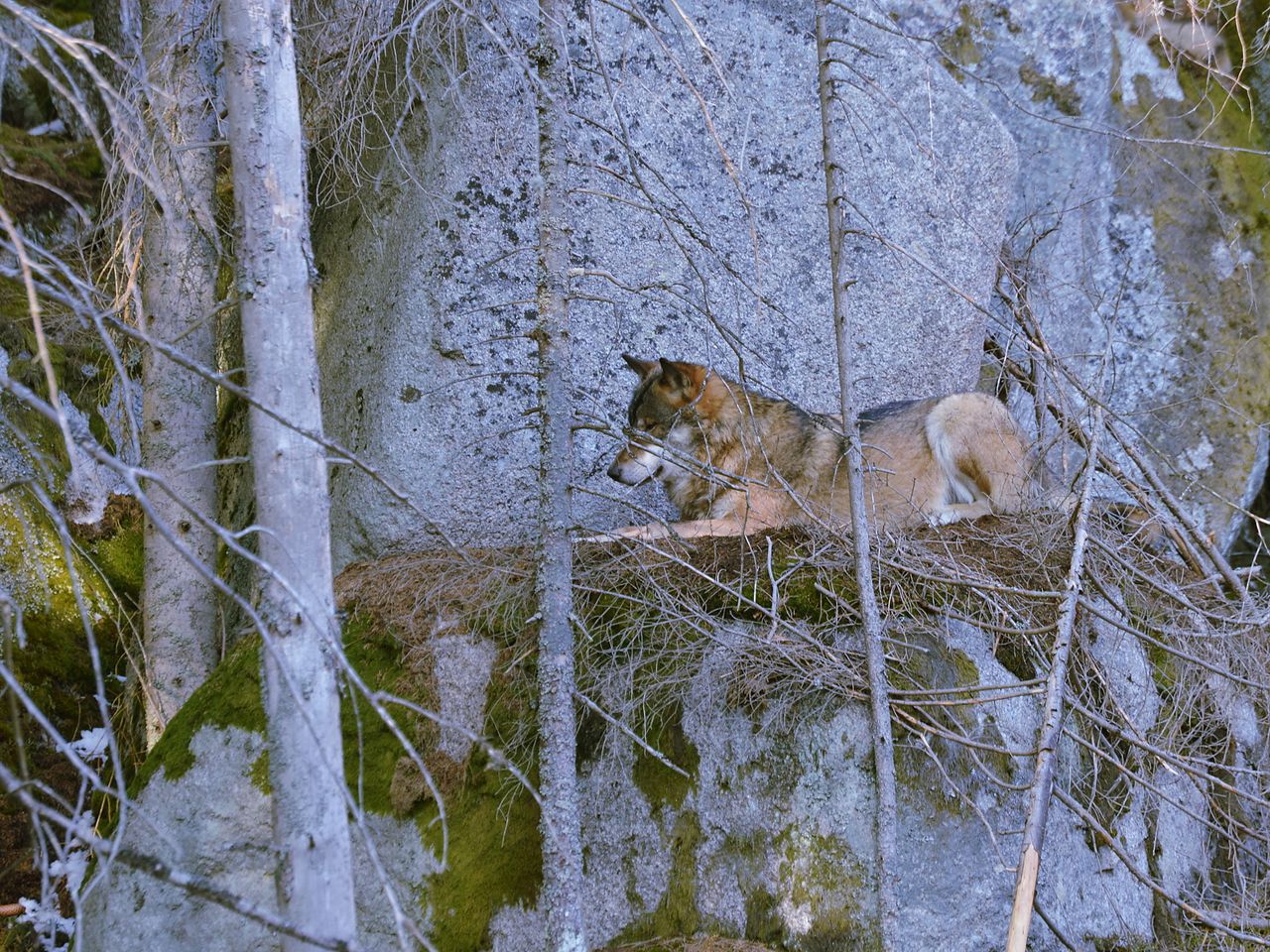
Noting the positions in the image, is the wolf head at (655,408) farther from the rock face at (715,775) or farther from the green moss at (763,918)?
the green moss at (763,918)

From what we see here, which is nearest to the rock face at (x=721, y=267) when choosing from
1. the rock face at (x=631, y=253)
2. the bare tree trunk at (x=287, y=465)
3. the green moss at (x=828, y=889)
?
the rock face at (x=631, y=253)

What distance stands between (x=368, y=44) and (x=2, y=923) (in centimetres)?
476

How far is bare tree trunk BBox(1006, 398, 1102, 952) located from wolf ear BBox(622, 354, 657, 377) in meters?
2.23

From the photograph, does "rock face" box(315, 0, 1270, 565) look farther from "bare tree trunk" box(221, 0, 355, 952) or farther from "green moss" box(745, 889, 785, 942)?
"green moss" box(745, 889, 785, 942)

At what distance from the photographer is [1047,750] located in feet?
12.3

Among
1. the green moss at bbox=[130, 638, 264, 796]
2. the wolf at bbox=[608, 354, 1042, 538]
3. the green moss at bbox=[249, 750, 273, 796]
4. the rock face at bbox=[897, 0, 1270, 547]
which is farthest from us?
the rock face at bbox=[897, 0, 1270, 547]

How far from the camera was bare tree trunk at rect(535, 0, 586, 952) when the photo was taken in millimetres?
3828

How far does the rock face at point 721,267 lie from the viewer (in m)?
5.74

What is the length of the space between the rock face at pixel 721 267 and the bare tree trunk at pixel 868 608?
646mm

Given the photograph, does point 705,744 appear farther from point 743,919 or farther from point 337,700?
point 337,700

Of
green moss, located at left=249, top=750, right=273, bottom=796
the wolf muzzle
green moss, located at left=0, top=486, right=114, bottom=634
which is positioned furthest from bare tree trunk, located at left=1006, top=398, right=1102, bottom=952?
green moss, located at left=0, top=486, right=114, bottom=634

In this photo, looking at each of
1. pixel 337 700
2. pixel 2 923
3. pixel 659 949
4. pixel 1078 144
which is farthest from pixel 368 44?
pixel 1078 144

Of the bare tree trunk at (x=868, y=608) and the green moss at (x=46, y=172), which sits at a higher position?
the green moss at (x=46, y=172)

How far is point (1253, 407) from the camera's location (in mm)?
7863
